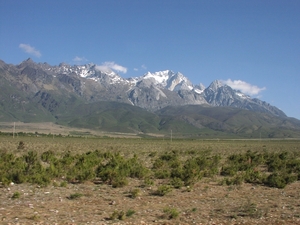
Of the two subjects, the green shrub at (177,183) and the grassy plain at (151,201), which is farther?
the green shrub at (177,183)

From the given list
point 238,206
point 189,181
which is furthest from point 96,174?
point 238,206

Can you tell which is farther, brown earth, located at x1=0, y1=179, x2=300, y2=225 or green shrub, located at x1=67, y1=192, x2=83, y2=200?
green shrub, located at x1=67, y1=192, x2=83, y2=200

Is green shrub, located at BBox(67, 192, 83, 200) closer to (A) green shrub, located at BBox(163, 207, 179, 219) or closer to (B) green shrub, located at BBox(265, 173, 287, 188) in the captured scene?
(A) green shrub, located at BBox(163, 207, 179, 219)

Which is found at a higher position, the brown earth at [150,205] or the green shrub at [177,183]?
Result: the green shrub at [177,183]

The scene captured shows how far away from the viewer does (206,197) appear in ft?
56.5

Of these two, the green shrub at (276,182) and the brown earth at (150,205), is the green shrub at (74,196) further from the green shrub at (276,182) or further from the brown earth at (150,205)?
the green shrub at (276,182)

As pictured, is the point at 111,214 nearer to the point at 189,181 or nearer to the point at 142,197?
the point at 142,197

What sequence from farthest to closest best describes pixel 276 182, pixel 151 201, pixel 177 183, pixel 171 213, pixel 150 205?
1. pixel 276 182
2. pixel 177 183
3. pixel 151 201
4. pixel 150 205
5. pixel 171 213

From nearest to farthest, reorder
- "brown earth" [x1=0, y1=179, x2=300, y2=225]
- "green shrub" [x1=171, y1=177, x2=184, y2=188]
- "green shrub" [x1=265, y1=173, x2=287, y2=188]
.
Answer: "brown earth" [x1=0, y1=179, x2=300, y2=225], "green shrub" [x1=171, y1=177, x2=184, y2=188], "green shrub" [x1=265, y1=173, x2=287, y2=188]

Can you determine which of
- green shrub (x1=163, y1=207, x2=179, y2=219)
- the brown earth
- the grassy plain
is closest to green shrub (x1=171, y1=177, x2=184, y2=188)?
the grassy plain

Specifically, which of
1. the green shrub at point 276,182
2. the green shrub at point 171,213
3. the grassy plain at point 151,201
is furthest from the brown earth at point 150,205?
the green shrub at point 276,182

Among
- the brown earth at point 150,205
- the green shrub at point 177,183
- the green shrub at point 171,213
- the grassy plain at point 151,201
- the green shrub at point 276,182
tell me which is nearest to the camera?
the brown earth at point 150,205

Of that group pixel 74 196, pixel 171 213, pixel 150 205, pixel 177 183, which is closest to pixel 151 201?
pixel 150 205

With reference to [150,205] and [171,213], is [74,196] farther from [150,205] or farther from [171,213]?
[171,213]
